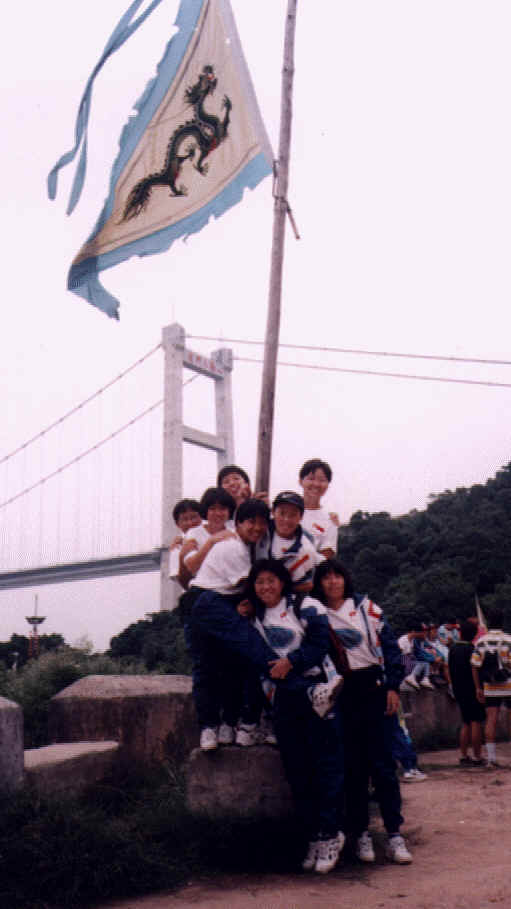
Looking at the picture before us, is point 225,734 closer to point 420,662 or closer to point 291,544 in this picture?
point 291,544

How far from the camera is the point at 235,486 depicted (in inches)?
143

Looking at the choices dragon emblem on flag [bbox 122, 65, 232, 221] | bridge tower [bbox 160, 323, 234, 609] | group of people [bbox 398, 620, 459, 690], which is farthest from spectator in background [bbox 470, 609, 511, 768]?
bridge tower [bbox 160, 323, 234, 609]

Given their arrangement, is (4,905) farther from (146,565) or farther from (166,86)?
(146,565)

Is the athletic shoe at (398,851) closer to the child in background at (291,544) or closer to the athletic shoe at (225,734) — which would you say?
the athletic shoe at (225,734)

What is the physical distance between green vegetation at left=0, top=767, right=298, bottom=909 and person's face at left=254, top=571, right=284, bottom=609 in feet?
2.51

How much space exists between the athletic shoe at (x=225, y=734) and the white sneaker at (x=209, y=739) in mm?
43

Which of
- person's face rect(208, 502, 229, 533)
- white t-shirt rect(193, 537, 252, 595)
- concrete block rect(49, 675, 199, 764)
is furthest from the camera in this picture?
concrete block rect(49, 675, 199, 764)

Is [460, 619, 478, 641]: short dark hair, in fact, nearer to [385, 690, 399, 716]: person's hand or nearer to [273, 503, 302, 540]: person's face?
[385, 690, 399, 716]: person's hand

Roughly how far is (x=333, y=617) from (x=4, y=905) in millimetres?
1405

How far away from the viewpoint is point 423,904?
2250 mm

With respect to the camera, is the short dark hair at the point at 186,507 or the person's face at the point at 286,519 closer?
the person's face at the point at 286,519

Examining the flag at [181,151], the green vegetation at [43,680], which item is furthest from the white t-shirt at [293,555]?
the flag at [181,151]

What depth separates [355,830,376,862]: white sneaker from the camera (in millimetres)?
2779

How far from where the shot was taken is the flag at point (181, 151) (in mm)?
4594
